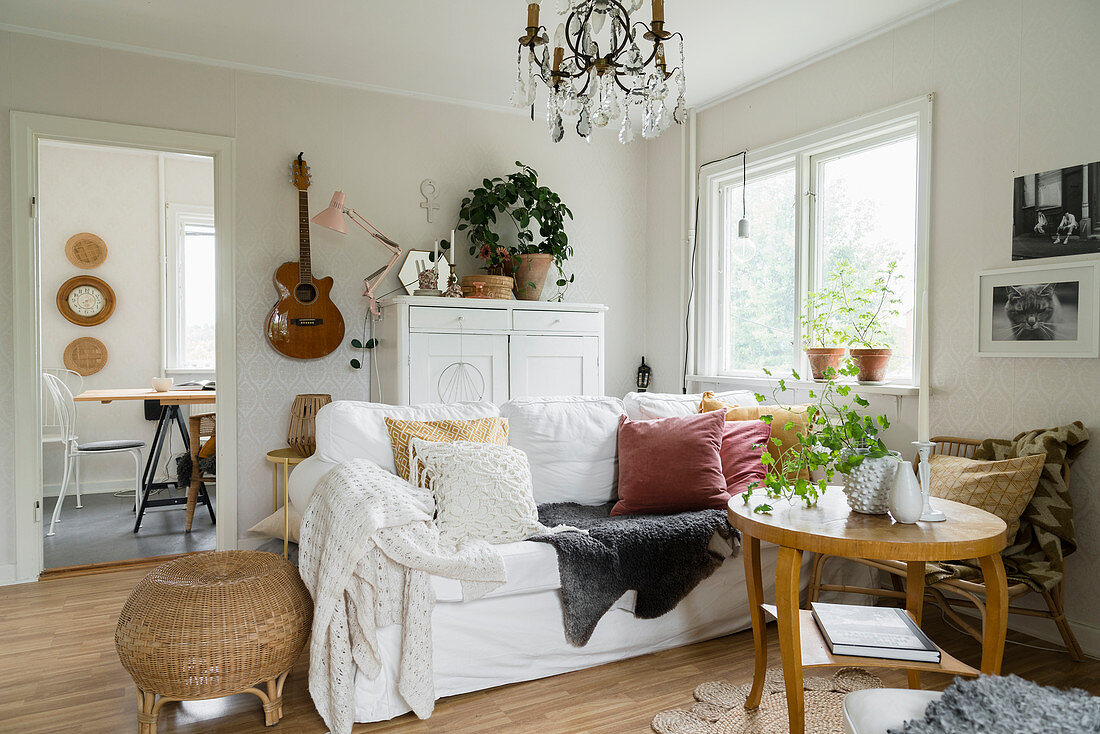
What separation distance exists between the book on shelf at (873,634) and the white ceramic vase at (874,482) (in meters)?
0.26

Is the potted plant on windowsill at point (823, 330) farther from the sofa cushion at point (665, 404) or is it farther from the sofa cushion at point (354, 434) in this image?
the sofa cushion at point (354, 434)

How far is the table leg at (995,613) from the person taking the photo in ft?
5.77

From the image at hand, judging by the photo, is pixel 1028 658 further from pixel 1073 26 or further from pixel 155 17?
pixel 155 17

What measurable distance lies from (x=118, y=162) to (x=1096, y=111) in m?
5.91

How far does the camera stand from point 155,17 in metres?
3.00

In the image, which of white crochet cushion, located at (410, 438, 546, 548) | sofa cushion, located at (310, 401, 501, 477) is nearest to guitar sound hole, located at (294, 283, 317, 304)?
sofa cushion, located at (310, 401, 501, 477)

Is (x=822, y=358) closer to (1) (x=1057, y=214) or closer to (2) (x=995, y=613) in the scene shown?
(1) (x=1057, y=214)

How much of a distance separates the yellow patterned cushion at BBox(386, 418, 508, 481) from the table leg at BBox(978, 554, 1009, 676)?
1597 mm

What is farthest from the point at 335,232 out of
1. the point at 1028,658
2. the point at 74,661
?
the point at 1028,658

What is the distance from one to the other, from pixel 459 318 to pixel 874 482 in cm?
224

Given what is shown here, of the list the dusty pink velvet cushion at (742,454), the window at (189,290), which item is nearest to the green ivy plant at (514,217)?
the dusty pink velvet cushion at (742,454)

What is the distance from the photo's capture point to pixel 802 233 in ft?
11.7

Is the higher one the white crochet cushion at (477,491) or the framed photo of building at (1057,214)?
the framed photo of building at (1057,214)

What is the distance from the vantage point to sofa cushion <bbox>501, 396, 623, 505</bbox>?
2.95m
